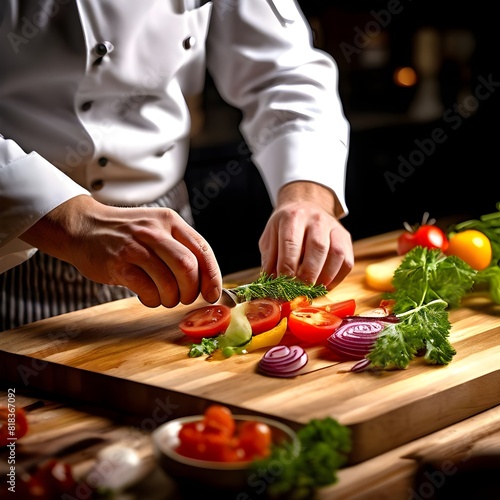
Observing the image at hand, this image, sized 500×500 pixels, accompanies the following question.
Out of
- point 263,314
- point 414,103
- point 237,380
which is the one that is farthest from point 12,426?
point 414,103

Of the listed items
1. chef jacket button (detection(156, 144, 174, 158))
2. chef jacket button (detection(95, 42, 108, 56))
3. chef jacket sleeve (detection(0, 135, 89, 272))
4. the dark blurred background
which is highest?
chef jacket button (detection(95, 42, 108, 56))

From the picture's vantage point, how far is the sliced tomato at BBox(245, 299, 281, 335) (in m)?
1.73

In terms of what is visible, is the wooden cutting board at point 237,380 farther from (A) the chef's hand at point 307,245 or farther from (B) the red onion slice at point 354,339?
(A) the chef's hand at point 307,245

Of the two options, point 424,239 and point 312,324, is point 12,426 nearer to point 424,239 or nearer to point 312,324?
point 312,324

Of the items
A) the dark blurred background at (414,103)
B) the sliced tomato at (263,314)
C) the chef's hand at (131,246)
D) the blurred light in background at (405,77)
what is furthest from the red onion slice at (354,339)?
the blurred light in background at (405,77)

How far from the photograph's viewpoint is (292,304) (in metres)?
1.81

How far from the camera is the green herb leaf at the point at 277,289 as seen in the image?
185 cm

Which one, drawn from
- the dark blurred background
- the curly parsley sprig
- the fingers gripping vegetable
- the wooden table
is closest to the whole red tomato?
the fingers gripping vegetable

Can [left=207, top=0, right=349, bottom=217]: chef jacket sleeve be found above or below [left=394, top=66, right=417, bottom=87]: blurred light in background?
above

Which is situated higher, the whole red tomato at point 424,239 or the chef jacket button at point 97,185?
the chef jacket button at point 97,185

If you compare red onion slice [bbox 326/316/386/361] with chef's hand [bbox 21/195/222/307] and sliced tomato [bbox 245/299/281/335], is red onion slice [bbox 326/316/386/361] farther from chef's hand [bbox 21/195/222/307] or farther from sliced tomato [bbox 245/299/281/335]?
chef's hand [bbox 21/195/222/307]

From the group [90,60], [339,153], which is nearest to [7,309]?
[90,60]

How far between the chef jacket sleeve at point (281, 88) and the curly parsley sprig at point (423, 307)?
0.94 ft

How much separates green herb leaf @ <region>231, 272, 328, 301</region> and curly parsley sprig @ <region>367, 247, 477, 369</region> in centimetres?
19
